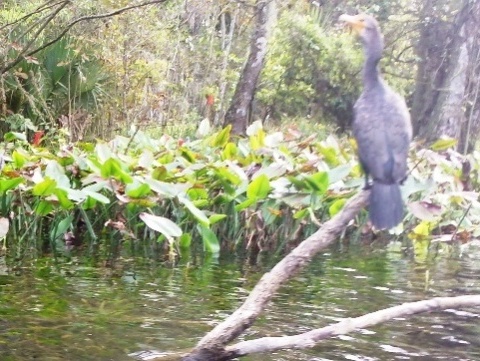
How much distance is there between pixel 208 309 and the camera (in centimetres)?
378

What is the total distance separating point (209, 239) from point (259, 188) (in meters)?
0.53

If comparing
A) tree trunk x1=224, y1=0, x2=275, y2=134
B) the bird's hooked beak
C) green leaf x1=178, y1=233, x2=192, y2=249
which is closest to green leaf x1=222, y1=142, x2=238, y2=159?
green leaf x1=178, y1=233, x2=192, y2=249

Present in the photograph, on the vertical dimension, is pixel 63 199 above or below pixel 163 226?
above

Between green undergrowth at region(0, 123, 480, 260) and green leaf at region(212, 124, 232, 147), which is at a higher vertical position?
green leaf at region(212, 124, 232, 147)

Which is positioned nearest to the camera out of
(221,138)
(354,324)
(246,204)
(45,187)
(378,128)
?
(354,324)

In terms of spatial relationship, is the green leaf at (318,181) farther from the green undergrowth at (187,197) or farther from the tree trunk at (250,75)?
the tree trunk at (250,75)

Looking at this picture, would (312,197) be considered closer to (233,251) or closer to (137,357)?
(233,251)

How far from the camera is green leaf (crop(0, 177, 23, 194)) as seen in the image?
4809mm

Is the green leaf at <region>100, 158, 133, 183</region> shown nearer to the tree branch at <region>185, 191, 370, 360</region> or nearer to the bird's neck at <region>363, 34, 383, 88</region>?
the bird's neck at <region>363, 34, 383, 88</region>

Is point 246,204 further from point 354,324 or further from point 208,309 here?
point 354,324

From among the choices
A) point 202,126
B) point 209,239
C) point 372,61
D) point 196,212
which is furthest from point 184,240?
point 372,61

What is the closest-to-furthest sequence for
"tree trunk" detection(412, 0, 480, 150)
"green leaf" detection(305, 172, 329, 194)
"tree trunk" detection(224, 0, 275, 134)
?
"green leaf" detection(305, 172, 329, 194), "tree trunk" detection(224, 0, 275, 134), "tree trunk" detection(412, 0, 480, 150)

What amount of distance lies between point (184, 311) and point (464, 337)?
127 cm

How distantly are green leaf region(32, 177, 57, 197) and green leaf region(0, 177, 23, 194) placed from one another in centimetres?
11
